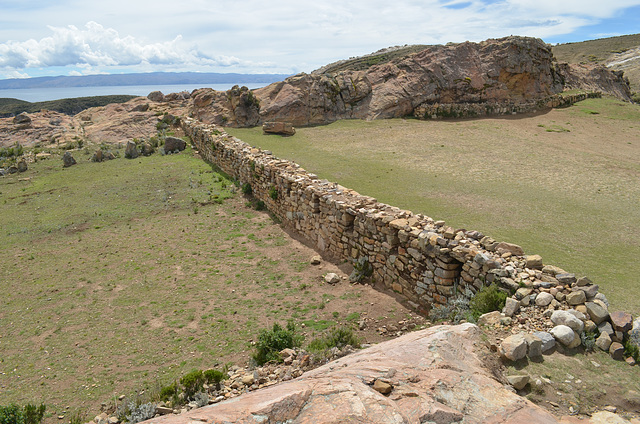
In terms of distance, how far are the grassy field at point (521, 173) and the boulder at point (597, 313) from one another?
5.51 ft

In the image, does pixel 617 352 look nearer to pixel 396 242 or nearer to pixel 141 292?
pixel 396 242

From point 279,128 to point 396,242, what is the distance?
1671 centimetres

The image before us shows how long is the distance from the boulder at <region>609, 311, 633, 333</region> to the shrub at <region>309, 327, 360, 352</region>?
362cm

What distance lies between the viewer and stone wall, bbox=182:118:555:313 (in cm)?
716

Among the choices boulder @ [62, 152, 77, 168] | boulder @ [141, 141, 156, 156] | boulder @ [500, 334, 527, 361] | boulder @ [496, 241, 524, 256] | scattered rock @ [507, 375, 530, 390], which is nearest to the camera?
scattered rock @ [507, 375, 530, 390]

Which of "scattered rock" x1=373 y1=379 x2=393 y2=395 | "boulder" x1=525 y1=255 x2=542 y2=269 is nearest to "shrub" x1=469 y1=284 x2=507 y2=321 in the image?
"boulder" x1=525 y1=255 x2=542 y2=269

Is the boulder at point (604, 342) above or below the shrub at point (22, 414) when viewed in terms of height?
above

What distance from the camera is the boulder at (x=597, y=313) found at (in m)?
5.63

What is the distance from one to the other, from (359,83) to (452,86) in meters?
5.97

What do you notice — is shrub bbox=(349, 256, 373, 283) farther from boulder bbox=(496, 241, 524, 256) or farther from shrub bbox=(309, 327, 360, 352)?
boulder bbox=(496, 241, 524, 256)

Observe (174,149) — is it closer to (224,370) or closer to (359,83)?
(359,83)

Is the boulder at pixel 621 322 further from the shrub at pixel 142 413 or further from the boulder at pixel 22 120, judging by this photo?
the boulder at pixel 22 120

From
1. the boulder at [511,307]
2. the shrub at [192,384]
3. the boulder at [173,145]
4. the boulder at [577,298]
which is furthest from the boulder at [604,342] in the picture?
the boulder at [173,145]

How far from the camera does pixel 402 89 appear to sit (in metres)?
26.9
